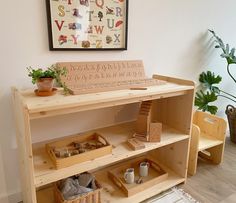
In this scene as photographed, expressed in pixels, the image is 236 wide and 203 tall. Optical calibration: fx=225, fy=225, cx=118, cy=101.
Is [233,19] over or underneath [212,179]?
over

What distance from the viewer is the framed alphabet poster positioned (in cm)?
146

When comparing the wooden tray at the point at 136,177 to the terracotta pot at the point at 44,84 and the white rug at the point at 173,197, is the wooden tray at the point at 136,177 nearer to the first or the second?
the white rug at the point at 173,197

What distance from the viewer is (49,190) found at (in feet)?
5.58

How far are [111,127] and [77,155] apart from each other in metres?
0.57

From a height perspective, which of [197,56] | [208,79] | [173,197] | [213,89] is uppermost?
[197,56]

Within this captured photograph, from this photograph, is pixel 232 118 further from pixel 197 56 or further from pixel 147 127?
pixel 147 127

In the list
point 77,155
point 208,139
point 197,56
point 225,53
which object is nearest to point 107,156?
point 77,155

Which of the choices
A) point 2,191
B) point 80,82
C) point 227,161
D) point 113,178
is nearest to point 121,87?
point 80,82

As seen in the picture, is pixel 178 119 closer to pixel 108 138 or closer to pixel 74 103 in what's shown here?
pixel 108 138

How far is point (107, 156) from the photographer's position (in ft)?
4.71

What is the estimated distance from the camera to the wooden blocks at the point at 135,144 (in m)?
1.54

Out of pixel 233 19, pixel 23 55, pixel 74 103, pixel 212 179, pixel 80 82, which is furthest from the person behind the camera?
pixel 233 19

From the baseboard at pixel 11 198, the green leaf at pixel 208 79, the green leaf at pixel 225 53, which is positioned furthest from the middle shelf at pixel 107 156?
the green leaf at pixel 225 53

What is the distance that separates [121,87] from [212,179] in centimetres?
121
